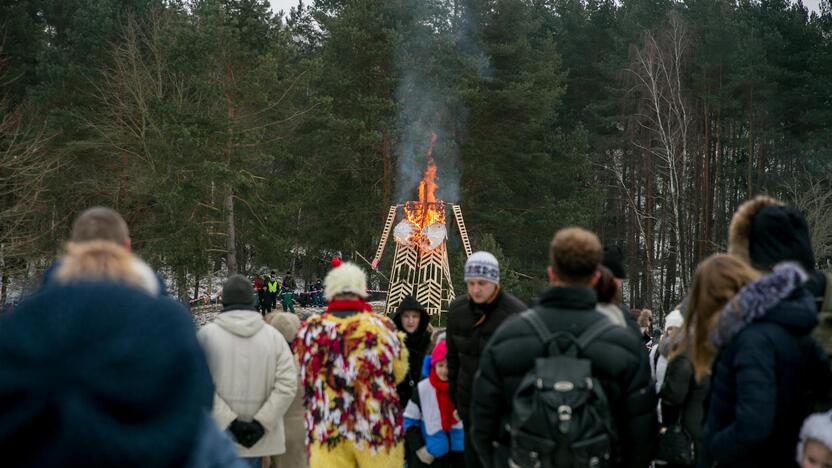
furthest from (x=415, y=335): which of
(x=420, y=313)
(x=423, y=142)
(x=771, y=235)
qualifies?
(x=423, y=142)

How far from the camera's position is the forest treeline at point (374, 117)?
109 feet

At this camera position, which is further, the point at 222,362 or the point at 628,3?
the point at 628,3

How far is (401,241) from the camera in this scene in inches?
995

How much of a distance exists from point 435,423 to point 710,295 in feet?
9.83

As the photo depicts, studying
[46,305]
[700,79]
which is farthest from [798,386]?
[700,79]

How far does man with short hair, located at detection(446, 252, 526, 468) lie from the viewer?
602cm

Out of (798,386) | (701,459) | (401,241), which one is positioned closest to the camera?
(798,386)

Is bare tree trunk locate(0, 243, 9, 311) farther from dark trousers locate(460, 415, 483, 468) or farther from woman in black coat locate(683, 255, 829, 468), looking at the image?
woman in black coat locate(683, 255, 829, 468)

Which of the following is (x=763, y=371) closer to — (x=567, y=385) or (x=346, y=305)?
(x=567, y=385)

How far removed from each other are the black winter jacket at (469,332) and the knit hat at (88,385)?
14.4 feet

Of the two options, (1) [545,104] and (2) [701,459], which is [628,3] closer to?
(1) [545,104]

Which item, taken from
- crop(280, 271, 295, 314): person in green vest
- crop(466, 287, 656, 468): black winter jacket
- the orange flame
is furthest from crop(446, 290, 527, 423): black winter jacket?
crop(280, 271, 295, 314): person in green vest

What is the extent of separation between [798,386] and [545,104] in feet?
114

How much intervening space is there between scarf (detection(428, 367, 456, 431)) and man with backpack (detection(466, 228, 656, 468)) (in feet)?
7.09
